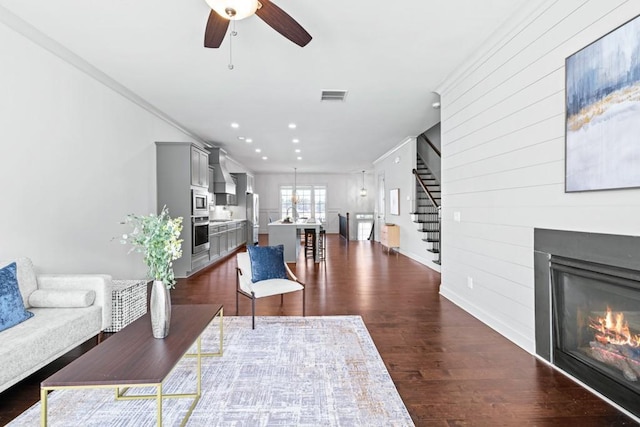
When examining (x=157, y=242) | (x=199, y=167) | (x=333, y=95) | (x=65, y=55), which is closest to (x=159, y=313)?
(x=157, y=242)

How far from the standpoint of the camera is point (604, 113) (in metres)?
2.06

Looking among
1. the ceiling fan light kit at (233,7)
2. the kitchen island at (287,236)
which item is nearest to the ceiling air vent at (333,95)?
the ceiling fan light kit at (233,7)

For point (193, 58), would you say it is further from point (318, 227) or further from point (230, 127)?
point (318, 227)

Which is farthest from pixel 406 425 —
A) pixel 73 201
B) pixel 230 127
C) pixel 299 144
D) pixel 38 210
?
pixel 299 144

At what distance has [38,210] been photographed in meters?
3.27

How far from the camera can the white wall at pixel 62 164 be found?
299 cm

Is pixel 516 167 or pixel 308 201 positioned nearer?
pixel 516 167

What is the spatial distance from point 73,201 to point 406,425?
160 inches

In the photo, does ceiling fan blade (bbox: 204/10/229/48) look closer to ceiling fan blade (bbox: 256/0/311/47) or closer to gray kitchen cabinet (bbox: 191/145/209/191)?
ceiling fan blade (bbox: 256/0/311/47)

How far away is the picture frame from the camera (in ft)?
29.0

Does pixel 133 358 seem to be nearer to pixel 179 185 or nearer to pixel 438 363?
pixel 438 363

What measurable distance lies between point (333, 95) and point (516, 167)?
110 inches

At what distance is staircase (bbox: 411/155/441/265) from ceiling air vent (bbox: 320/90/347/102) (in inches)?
114

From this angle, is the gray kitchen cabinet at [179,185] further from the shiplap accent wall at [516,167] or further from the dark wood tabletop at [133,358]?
the shiplap accent wall at [516,167]
